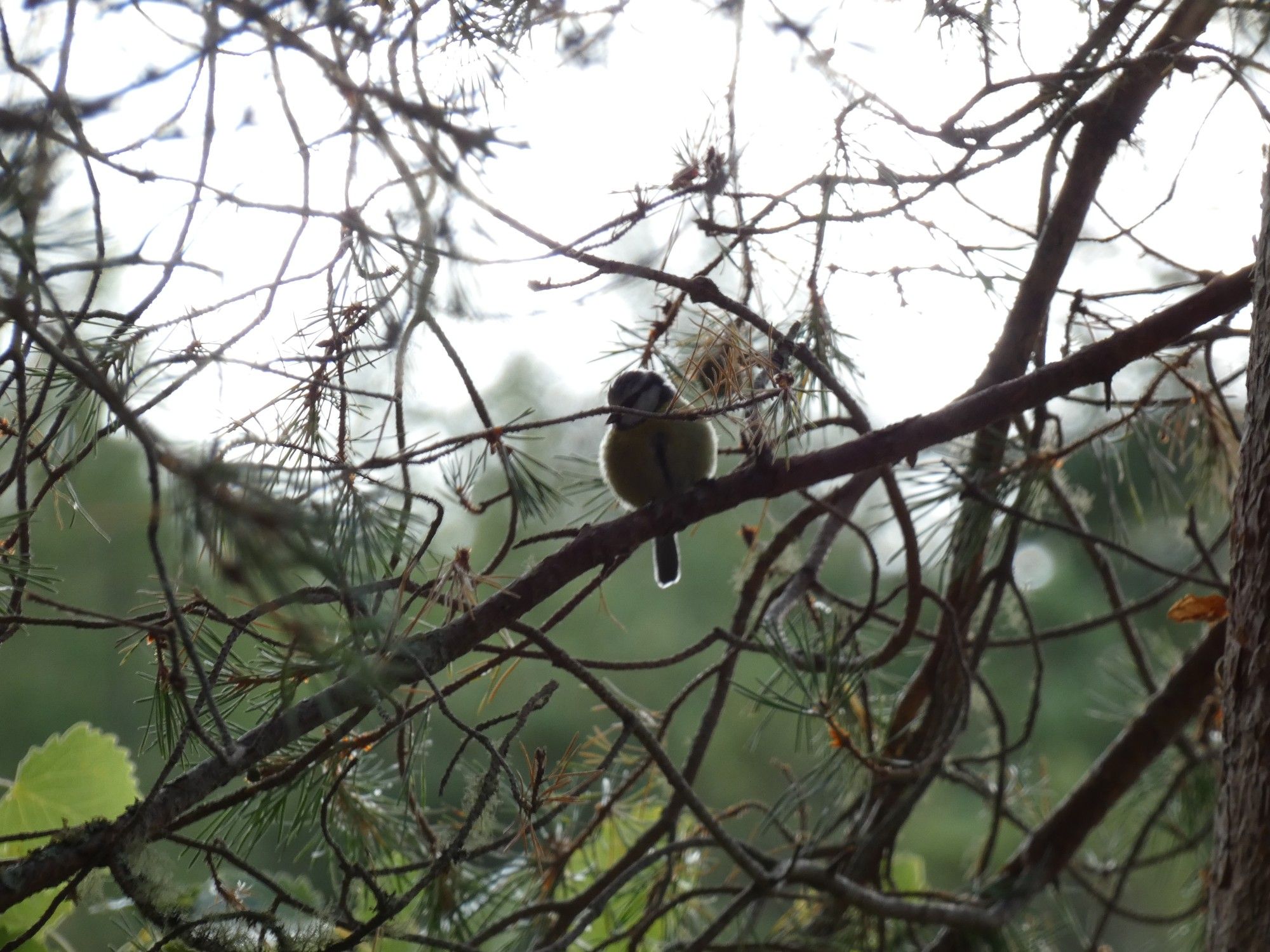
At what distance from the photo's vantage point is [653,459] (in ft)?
5.50

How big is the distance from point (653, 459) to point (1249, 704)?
102 centimetres

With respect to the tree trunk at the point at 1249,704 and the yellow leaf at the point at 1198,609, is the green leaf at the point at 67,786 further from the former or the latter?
the yellow leaf at the point at 1198,609

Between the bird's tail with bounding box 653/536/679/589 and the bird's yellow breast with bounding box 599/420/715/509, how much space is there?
241 millimetres

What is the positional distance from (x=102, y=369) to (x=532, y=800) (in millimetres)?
513

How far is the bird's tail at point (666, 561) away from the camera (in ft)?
6.29

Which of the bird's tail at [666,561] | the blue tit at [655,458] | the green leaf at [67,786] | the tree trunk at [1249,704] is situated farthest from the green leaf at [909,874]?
the green leaf at [67,786]

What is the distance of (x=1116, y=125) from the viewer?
3.84ft

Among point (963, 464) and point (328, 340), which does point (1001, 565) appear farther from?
point (328, 340)

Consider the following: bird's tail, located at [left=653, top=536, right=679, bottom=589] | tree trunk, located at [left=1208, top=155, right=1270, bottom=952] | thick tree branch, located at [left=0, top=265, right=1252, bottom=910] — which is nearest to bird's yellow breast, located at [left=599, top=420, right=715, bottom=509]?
bird's tail, located at [left=653, top=536, right=679, bottom=589]

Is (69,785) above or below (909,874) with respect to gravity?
below

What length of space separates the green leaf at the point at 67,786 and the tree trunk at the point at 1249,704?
1.03 meters

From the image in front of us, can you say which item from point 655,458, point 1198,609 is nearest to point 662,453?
point 655,458

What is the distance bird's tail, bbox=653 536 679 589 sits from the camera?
1.92 metres

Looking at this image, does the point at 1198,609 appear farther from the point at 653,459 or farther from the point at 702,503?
the point at 653,459
